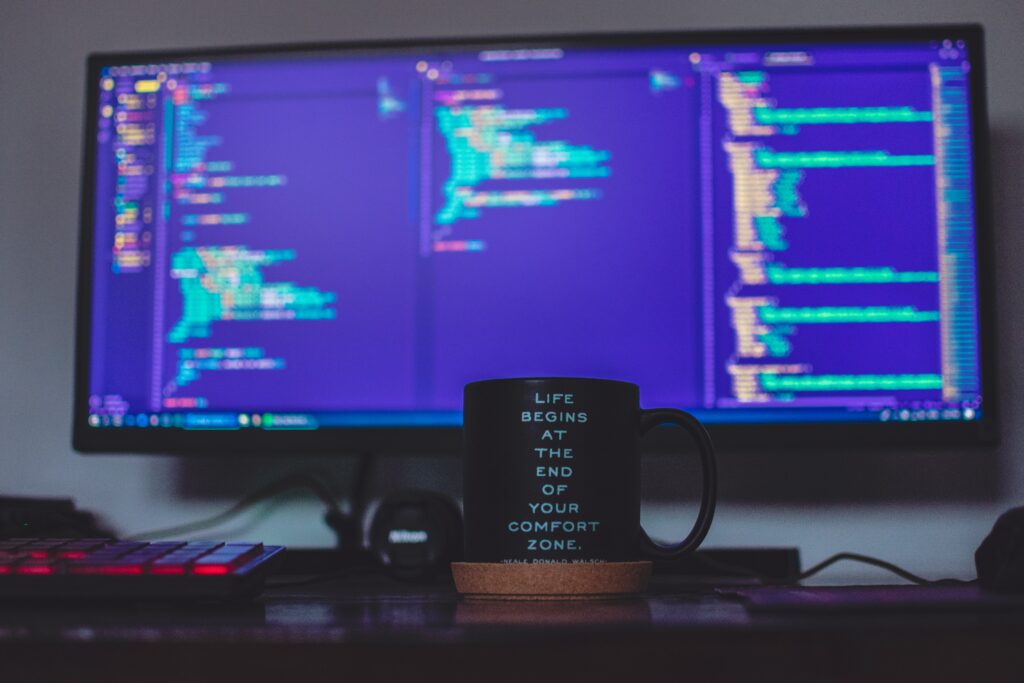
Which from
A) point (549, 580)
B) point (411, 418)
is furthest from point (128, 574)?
point (411, 418)

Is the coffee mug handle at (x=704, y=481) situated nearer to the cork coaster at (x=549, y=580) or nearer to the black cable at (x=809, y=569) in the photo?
the cork coaster at (x=549, y=580)

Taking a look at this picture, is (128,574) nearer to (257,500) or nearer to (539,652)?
(539,652)

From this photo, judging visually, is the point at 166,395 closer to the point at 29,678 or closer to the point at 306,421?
the point at 306,421

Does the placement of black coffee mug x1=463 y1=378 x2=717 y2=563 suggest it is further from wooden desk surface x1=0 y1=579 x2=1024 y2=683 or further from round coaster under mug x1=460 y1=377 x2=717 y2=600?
wooden desk surface x1=0 y1=579 x2=1024 y2=683

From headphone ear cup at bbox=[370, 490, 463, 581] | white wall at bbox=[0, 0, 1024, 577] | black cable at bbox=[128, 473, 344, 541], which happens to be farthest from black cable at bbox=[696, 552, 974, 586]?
black cable at bbox=[128, 473, 344, 541]

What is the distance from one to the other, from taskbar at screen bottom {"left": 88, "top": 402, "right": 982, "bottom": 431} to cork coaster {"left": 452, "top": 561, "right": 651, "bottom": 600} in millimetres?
256

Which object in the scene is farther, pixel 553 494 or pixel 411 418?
pixel 411 418

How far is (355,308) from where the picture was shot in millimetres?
773

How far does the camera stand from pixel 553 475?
1.64 feet

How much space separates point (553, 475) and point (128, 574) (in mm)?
220

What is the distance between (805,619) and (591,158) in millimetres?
487

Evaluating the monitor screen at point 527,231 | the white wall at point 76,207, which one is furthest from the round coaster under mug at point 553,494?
the white wall at point 76,207

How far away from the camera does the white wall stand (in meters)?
0.84

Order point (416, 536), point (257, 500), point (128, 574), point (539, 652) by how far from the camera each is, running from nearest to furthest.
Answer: point (539, 652) < point (128, 574) < point (416, 536) < point (257, 500)
